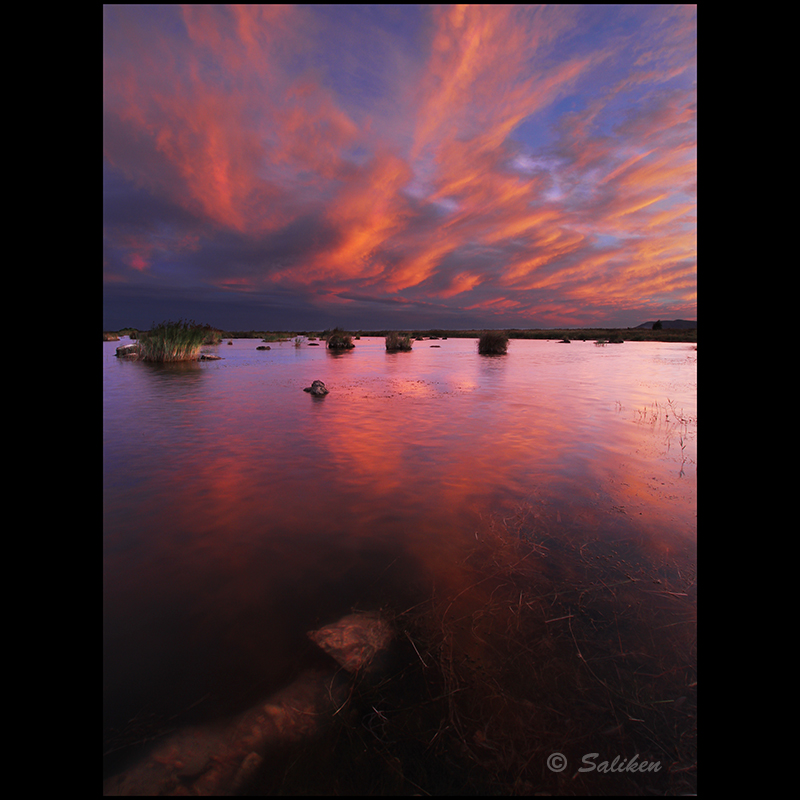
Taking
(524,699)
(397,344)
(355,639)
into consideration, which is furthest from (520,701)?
(397,344)

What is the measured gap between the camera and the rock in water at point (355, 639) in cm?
229

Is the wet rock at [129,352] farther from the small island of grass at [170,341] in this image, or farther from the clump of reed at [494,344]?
the clump of reed at [494,344]

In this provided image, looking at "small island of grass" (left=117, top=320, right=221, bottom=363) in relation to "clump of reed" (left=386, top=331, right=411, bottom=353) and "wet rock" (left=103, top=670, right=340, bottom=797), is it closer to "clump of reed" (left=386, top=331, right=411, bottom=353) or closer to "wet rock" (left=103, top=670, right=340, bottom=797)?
"clump of reed" (left=386, top=331, right=411, bottom=353)

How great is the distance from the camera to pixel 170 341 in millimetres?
25641

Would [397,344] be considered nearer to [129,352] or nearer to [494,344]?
[494,344]

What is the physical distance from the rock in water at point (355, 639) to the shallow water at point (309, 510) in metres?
0.14

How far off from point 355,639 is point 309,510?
236cm

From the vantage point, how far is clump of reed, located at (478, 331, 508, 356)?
35.2 meters

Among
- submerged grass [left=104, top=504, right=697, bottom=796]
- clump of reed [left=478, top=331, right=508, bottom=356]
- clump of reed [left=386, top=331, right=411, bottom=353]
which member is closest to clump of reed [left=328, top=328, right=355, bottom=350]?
clump of reed [left=386, top=331, right=411, bottom=353]

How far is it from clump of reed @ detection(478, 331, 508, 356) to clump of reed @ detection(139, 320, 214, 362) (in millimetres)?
28240

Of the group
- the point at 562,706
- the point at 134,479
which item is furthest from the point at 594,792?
the point at 134,479

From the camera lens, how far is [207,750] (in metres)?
1.72
